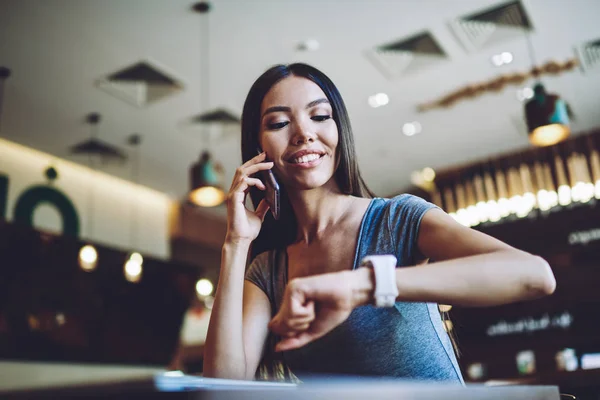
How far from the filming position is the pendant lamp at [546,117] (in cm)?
425

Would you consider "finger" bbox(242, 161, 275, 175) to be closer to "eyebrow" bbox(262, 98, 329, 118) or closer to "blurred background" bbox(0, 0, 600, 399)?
"eyebrow" bbox(262, 98, 329, 118)

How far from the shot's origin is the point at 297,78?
48.3 inches

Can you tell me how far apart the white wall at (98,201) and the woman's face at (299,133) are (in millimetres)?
4641

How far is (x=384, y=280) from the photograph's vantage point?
2.40 ft

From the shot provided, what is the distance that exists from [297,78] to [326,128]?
0.49 ft

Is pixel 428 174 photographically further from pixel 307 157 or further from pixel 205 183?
pixel 307 157

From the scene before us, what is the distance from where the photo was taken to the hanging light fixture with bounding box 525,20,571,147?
14.0 feet

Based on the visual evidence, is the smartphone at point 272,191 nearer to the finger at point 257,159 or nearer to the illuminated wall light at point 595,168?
the finger at point 257,159

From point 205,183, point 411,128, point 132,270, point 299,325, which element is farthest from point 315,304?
point 411,128

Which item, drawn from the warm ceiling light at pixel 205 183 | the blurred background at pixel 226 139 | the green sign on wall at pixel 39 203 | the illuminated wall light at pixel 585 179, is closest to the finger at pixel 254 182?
the blurred background at pixel 226 139

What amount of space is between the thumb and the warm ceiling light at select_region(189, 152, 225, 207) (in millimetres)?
3419

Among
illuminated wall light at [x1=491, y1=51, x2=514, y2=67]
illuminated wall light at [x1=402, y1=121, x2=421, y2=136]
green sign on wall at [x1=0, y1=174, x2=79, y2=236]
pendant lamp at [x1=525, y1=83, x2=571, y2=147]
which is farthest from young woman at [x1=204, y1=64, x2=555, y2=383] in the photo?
green sign on wall at [x1=0, y1=174, x2=79, y2=236]

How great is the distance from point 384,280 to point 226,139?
17.5ft

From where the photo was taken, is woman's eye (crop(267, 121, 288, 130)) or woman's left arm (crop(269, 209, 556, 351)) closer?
woman's left arm (crop(269, 209, 556, 351))
